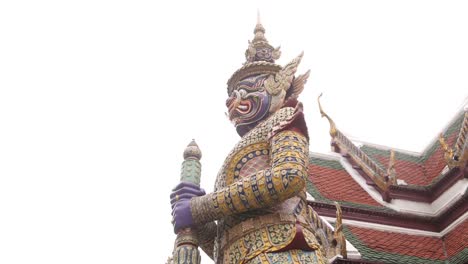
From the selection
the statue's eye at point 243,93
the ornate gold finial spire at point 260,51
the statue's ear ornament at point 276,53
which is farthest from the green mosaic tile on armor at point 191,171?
the statue's ear ornament at point 276,53

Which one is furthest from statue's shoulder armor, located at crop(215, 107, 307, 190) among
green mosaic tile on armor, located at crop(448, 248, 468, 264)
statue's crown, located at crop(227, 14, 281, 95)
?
green mosaic tile on armor, located at crop(448, 248, 468, 264)

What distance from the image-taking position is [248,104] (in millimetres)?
4816

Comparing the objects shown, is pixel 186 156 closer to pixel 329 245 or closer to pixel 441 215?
pixel 329 245

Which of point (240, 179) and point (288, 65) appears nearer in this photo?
point (240, 179)

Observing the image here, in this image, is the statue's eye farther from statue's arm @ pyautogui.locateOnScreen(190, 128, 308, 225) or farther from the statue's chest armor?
statue's arm @ pyautogui.locateOnScreen(190, 128, 308, 225)

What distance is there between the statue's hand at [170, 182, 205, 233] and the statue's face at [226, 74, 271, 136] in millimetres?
817

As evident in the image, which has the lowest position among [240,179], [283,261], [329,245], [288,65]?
[283,261]

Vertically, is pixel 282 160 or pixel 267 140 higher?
pixel 267 140

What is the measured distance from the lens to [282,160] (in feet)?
13.0

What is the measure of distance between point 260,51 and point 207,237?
1.91 m

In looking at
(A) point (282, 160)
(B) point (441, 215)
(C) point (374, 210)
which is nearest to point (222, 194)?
(A) point (282, 160)

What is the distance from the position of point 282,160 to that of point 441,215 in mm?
3846

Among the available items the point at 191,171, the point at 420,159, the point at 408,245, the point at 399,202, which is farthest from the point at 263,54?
the point at 420,159

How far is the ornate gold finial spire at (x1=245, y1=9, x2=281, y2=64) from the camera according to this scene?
5367 millimetres
